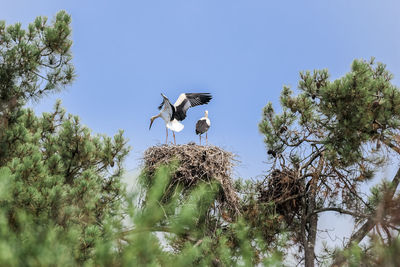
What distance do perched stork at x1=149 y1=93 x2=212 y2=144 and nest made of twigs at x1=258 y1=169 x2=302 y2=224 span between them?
219 cm

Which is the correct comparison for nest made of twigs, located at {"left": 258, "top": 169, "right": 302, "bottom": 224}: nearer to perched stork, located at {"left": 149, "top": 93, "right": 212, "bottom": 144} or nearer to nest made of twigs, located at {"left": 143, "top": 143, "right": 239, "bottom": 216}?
nest made of twigs, located at {"left": 143, "top": 143, "right": 239, "bottom": 216}

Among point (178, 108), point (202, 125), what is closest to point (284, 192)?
point (202, 125)

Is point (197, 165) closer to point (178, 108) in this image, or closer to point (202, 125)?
point (202, 125)

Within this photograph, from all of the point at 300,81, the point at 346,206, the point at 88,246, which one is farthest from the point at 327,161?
the point at 88,246

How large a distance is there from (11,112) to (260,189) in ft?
13.5

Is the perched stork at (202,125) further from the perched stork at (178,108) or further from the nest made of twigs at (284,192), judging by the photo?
the nest made of twigs at (284,192)

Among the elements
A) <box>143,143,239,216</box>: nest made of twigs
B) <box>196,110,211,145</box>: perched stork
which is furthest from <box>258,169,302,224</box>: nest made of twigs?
<box>196,110,211,145</box>: perched stork

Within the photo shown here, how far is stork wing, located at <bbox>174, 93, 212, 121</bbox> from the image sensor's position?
31.2 ft

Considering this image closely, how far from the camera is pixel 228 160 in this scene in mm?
8289

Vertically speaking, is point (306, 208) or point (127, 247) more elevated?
point (306, 208)

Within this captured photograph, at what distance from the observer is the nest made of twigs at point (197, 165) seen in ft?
25.8

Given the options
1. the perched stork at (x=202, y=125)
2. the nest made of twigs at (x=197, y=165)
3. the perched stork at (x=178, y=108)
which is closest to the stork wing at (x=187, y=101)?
the perched stork at (x=178, y=108)

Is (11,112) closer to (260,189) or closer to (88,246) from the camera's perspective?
(88,246)

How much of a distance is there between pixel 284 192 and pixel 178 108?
112 inches
